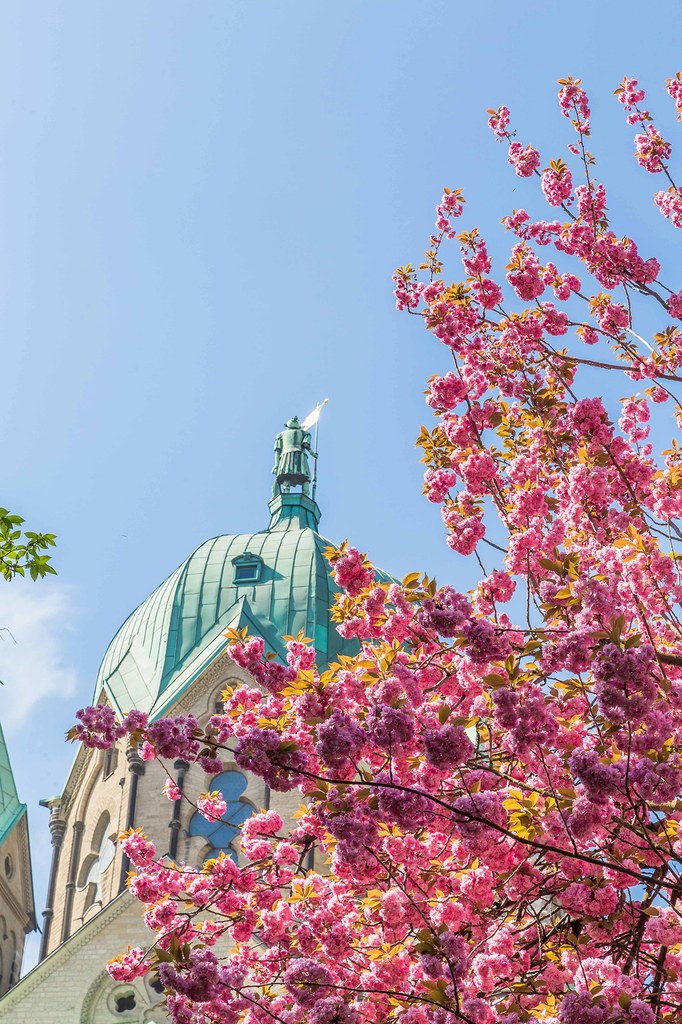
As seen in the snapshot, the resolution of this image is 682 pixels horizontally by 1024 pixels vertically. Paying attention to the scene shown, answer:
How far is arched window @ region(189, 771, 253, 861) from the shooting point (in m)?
26.0

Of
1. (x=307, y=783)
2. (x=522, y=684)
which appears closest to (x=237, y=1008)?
(x=307, y=783)

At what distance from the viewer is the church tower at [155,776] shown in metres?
22.5

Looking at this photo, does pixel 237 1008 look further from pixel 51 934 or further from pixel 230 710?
pixel 51 934

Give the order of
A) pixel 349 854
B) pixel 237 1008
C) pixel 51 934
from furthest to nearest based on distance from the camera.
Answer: pixel 51 934 < pixel 237 1008 < pixel 349 854

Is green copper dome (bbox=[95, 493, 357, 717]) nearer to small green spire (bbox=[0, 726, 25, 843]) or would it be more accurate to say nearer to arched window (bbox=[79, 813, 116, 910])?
arched window (bbox=[79, 813, 116, 910])

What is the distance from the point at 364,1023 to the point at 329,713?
2.24 metres

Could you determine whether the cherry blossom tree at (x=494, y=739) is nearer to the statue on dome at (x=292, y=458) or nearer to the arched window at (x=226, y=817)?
the arched window at (x=226, y=817)

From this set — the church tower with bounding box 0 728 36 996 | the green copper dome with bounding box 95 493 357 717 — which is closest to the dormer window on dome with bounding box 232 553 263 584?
the green copper dome with bounding box 95 493 357 717

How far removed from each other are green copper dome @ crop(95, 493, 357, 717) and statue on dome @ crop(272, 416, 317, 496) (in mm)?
5672

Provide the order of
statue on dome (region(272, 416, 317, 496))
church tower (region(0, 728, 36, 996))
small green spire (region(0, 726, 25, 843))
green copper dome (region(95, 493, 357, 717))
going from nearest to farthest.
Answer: church tower (region(0, 728, 36, 996)) < small green spire (region(0, 726, 25, 843)) < green copper dome (region(95, 493, 357, 717)) < statue on dome (region(272, 416, 317, 496))

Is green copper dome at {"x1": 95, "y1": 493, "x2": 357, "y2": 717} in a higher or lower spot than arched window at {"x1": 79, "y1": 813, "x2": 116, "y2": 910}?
higher

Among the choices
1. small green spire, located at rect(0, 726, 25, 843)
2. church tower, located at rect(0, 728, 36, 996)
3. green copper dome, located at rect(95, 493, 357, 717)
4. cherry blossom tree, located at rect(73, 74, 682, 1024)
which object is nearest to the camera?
cherry blossom tree, located at rect(73, 74, 682, 1024)

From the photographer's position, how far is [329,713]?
8.69 m

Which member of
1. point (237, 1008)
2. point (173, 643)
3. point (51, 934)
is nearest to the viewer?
point (237, 1008)
